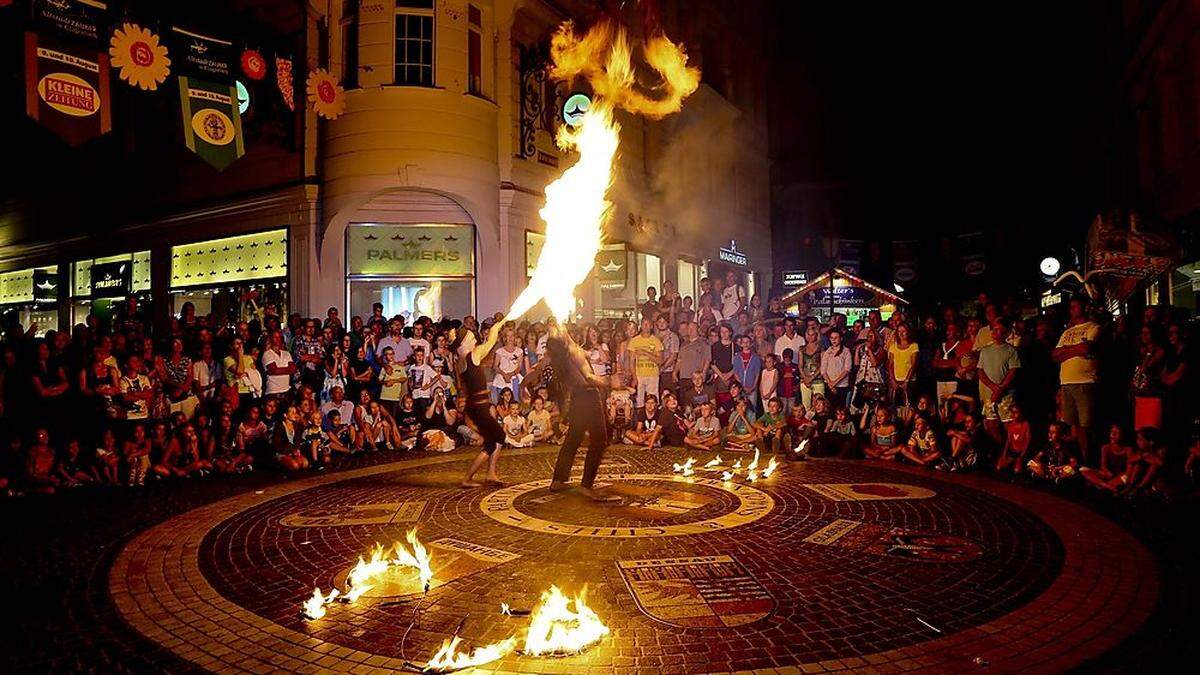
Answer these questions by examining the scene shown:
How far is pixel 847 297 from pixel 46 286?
95.6ft

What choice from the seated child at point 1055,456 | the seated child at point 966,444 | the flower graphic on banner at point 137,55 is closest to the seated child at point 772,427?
the seated child at point 966,444

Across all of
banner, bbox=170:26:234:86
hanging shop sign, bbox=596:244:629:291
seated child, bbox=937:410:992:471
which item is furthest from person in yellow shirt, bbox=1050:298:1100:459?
banner, bbox=170:26:234:86

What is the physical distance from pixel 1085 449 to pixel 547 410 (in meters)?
8.68

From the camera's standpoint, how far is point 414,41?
1725 cm

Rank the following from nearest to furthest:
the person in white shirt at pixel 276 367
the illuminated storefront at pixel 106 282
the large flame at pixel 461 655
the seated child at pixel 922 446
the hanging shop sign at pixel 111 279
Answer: the large flame at pixel 461 655 → the seated child at pixel 922 446 → the person in white shirt at pixel 276 367 → the illuminated storefront at pixel 106 282 → the hanging shop sign at pixel 111 279

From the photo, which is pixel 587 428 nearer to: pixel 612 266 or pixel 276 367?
pixel 276 367

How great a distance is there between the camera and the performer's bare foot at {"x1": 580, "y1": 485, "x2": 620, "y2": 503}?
8312 mm

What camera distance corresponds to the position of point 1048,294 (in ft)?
101

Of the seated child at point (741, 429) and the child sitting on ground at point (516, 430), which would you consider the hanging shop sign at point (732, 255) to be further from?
the child sitting on ground at point (516, 430)

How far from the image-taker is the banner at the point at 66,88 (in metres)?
11.3

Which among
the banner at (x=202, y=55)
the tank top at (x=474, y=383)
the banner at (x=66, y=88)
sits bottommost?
the tank top at (x=474, y=383)

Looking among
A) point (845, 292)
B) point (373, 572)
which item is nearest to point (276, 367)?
point (373, 572)

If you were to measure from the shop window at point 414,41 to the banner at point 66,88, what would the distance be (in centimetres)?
644

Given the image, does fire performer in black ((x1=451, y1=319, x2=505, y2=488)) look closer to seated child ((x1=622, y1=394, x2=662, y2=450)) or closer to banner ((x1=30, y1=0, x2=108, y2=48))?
seated child ((x1=622, y1=394, x2=662, y2=450))
